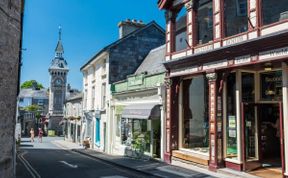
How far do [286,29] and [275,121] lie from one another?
4312 mm

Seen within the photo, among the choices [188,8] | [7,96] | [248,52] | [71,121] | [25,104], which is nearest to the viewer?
[7,96]

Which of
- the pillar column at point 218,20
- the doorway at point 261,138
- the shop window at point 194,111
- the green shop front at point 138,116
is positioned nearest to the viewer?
the doorway at point 261,138

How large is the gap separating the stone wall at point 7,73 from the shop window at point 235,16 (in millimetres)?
7611

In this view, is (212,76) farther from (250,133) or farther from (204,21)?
(204,21)

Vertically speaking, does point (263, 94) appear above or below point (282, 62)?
below

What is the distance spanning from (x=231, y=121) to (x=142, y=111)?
6076 millimetres

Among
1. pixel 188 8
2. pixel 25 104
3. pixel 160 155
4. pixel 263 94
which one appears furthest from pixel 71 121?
pixel 25 104

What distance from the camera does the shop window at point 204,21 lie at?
574 inches

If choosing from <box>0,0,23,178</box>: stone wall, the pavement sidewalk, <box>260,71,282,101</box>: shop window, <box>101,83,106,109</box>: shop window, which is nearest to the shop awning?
the pavement sidewalk

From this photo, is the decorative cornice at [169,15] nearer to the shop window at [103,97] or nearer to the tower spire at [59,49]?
the shop window at [103,97]

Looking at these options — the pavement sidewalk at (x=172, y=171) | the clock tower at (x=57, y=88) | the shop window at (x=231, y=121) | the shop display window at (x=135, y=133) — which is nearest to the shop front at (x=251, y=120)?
the shop window at (x=231, y=121)

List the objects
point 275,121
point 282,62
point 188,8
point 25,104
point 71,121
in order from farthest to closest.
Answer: point 25,104 → point 71,121 → point 188,8 → point 275,121 → point 282,62

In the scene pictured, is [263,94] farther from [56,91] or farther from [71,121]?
[56,91]

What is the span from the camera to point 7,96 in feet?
32.3
